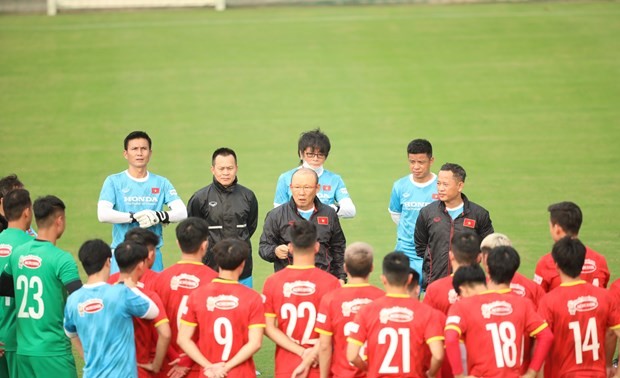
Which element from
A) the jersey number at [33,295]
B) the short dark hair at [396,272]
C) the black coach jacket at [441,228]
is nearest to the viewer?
the short dark hair at [396,272]

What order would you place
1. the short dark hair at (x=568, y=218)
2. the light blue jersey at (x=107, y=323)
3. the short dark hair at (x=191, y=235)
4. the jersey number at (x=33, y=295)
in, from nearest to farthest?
the light blue jersey at (x=107, y=323), the short dark hair at (x=191, y=235), the jersey number at (x=33, y=295), the short dark hair at (x=568, y=218)

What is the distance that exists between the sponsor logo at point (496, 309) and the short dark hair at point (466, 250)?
559 mm

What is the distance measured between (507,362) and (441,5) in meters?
20.3

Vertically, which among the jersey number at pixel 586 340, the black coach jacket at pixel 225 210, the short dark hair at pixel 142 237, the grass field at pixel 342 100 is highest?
the grass field at pixel 342 100

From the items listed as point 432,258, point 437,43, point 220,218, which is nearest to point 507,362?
point 432,258

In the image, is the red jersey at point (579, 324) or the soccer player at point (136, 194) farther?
the soccer player at point (136, 194)

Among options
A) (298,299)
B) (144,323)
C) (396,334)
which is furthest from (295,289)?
(144,323)

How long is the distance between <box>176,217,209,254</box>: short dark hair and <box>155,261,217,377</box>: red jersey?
0.13 m

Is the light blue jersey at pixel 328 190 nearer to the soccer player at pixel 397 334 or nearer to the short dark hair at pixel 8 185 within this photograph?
the short dark hair at pixel 8 185

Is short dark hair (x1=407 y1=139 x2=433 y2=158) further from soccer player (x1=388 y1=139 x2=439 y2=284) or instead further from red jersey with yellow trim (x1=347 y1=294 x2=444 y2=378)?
red jersey with yellow trim (x1=347 y1=294 x2=444 y2=378)

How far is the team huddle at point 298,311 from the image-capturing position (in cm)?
672

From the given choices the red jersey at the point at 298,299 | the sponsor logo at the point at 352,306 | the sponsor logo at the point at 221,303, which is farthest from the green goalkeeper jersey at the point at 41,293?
the sponsor logo at the point at 352,306

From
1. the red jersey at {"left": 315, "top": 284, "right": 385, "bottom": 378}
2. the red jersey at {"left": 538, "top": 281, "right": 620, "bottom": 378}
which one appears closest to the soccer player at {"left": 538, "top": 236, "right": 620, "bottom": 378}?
the red jersey at {"left": 538, "top": 281, "right": 620, "bottom": 378}

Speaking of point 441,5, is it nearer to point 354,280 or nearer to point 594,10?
point 594,10
